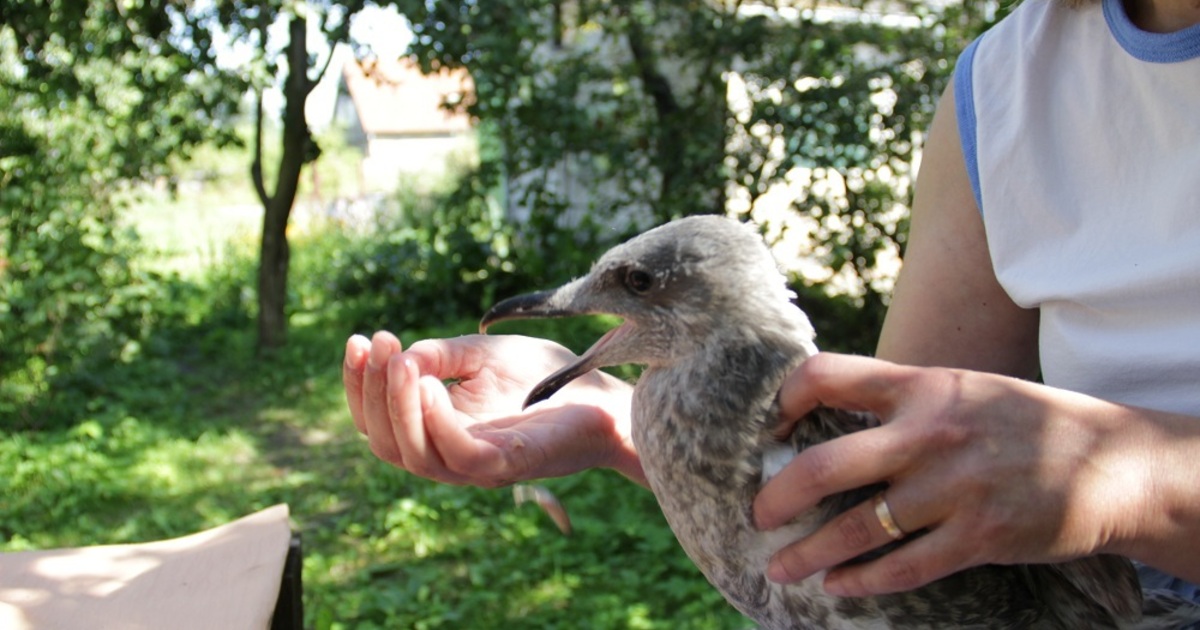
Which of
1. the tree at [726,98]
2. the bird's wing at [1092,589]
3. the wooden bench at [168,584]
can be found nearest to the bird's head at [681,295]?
the bird's wing at [1092,589]

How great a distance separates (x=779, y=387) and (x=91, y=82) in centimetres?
686

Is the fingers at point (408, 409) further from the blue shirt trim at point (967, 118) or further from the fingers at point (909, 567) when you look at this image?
the blue shirt trim at point (967, 118)

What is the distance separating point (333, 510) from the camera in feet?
18.3

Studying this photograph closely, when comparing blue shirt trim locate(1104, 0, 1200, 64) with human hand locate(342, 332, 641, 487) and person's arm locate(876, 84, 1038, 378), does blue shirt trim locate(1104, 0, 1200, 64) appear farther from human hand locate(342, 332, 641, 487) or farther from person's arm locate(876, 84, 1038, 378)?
human hand locate(342, 332, 641, 487)

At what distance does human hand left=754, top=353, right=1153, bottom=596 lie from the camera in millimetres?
1179

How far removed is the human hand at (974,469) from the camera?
1.18m

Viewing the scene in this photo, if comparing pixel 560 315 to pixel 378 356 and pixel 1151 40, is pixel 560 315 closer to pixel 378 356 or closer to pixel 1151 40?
pixel 378 356

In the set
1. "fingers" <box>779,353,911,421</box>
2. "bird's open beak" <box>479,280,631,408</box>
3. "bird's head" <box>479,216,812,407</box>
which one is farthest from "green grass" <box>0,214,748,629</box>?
"fingers" <box>779,353,911,421</box>

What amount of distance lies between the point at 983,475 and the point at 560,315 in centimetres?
80

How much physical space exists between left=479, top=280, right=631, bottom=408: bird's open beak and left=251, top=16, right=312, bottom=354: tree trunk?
6550 millimetres

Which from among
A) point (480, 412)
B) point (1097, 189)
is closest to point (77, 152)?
point (480, 412)

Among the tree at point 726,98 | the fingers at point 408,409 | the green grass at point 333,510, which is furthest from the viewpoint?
the tree at point 726,98

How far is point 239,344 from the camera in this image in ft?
29.3

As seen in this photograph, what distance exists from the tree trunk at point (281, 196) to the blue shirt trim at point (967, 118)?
265 inches
